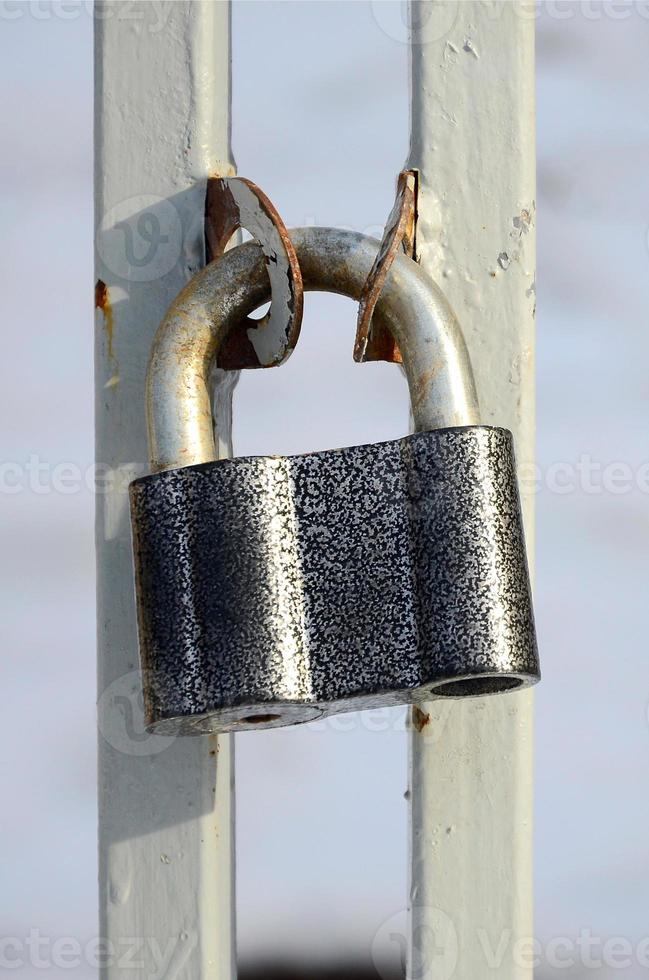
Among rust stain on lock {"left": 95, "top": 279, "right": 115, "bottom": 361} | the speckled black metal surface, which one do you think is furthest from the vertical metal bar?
the speckled black metal surface

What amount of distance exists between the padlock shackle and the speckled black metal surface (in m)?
0.03

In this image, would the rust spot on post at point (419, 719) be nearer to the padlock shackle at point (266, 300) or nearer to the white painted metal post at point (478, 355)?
the white painted metal post at point (478, 355)

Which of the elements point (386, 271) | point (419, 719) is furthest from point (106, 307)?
point (419, 719)

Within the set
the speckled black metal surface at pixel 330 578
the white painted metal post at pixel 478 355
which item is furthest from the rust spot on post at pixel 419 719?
the speckled black metal surface at pixel 330 578

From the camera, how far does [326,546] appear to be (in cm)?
60

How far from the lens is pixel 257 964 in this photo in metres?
1.22

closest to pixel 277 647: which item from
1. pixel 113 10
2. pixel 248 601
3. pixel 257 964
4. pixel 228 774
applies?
pixel 248 601

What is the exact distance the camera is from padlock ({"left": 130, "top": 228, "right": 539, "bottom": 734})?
567 mm

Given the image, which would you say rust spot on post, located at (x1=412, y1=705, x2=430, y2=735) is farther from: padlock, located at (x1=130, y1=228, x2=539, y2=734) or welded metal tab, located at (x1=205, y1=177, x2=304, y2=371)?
welded metal tab, located at (x1=205, y1=177, x2=304, y2=371)

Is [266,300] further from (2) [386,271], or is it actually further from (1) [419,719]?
(1) [419,719]

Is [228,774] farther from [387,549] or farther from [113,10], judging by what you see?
[113,10]

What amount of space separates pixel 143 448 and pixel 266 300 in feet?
0.43

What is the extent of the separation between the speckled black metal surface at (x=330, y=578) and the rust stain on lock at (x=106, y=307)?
0.49 ft

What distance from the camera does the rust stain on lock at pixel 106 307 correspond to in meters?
0.70
